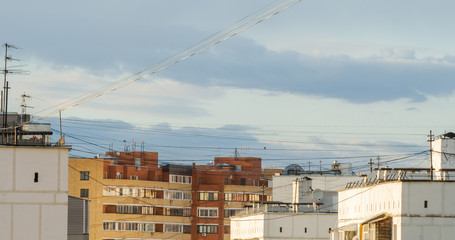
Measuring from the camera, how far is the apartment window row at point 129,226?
180 metres

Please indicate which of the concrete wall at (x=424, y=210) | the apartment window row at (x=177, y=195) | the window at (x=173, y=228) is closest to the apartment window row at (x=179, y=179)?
the apartment window row at (x=177, y=195)

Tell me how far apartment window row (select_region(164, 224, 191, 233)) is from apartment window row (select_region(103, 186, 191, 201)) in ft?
15.8

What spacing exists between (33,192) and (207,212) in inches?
5148

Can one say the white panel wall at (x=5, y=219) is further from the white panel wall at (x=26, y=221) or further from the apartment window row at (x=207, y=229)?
the apartment window row at (x=207, y=229)

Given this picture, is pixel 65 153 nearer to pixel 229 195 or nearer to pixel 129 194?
pixel 129 194

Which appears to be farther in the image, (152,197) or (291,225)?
(152,197)

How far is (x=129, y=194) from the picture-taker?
7205 inches

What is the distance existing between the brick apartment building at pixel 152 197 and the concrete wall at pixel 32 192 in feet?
367

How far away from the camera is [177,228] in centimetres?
18950

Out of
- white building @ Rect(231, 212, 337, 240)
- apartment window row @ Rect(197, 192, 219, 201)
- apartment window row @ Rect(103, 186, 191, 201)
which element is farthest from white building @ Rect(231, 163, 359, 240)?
apartment window row @ Rect(197, 192, 219, 201)

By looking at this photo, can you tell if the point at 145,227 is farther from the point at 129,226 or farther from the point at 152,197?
the point at 152,197

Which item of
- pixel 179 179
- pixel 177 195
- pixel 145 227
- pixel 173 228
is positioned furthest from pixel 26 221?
pixel 179 179

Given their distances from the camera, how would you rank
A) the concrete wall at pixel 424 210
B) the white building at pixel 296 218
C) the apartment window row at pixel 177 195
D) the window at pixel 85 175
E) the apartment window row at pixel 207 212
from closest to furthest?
1. the concrete wall at pixel 424 210
2. the white building at pixel 296 218
3. the window at pixel 85 175
4. the apartment window row at pixel 177 195
5. the apartment window row at pixel 207 212

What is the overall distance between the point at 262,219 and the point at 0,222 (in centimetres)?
5679
